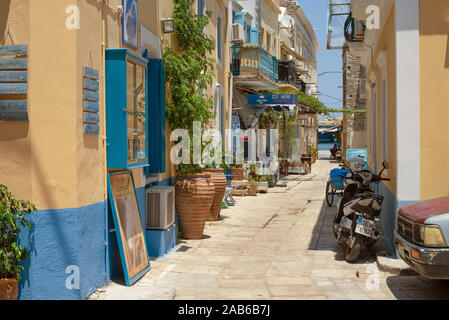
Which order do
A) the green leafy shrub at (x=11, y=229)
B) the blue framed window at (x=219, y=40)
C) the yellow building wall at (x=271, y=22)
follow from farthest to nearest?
the yellow building wall at (x=271, y=22)
the blue framed window at (x=219, y=40)
the green leafy shrub at (x=11, y=229)

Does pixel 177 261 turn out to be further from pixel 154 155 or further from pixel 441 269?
pixel 441 269

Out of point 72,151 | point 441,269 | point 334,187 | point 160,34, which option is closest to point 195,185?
point 160,34

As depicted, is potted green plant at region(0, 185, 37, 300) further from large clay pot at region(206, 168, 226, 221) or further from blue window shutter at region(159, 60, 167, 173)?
large clay pot at region(206, 168, 226, 221)

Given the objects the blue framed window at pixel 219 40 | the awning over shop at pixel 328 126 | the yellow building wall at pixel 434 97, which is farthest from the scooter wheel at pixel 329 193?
the awning over shop at pixel 328 126

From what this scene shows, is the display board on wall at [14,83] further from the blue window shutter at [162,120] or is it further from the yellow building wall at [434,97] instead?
the yellow building wall at [434,97]

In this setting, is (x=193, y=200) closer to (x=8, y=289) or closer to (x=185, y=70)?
(x=185, y=70)

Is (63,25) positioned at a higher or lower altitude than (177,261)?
higher

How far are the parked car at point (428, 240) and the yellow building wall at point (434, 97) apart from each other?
128cm

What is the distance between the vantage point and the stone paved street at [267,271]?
627 centimetres

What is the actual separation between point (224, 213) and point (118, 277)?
669 centimetres

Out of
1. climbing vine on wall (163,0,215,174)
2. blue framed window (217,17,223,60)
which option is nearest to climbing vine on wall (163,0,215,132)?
climbing vine on wall (163,0,215,174)

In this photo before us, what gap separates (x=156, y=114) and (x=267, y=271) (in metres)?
3.17

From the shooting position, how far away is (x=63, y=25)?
560 centimetres

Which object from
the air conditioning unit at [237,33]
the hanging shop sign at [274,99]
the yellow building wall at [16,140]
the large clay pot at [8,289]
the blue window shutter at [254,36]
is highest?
the blue window shutter at [254,36]
